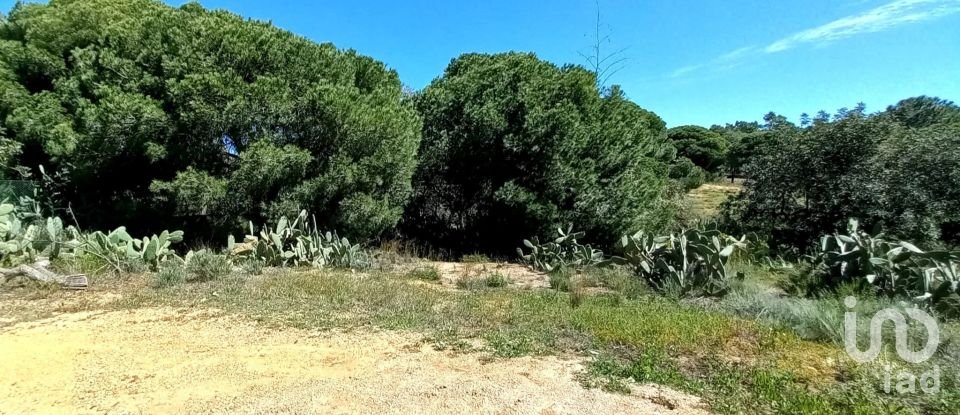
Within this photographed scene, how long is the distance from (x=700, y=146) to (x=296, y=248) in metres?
37.9

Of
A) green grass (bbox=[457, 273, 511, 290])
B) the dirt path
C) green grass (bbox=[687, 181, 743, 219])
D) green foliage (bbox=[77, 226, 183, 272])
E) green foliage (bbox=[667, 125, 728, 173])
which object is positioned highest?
green foliage (bbox=[667, 125, 728, 173])

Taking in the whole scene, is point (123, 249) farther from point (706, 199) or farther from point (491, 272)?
point (706, 199)

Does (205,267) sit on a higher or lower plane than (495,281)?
higher

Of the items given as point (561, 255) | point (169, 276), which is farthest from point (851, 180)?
point (169, 276)

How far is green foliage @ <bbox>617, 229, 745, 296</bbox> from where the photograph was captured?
21.6 feet

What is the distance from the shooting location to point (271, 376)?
3.70m

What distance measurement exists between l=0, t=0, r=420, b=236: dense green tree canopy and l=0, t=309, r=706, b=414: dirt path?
433 centimetres

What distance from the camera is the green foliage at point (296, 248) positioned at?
26.7ft

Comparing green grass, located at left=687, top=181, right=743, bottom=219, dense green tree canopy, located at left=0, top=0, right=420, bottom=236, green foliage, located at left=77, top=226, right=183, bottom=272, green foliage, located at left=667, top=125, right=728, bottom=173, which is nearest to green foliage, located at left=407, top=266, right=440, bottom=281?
dense green tree canopy, located at left=0, top=0, right=420, bottom=236

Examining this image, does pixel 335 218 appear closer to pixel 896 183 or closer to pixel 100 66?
pixel 100 66

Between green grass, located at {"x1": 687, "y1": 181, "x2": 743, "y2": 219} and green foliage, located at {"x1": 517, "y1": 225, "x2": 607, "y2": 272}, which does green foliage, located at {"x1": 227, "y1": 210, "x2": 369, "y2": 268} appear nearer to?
green foliage, located at {"x1": 517, "y1": 225, "x2": 607, "y2": 272}

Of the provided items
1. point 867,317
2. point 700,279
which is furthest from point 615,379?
point 700,279

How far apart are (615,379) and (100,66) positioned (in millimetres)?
10494

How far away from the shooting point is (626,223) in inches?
420
